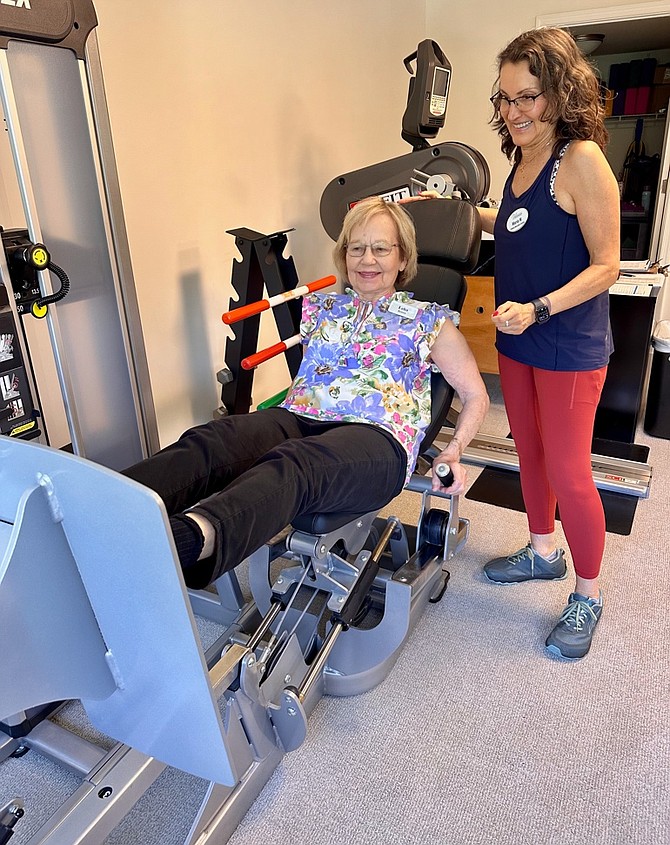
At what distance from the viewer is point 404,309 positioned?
1745mm

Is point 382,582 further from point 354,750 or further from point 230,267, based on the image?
point 230,267

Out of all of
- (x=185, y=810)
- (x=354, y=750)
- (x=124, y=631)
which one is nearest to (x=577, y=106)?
(x=124, y=631)

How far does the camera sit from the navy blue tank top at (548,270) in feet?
5.03

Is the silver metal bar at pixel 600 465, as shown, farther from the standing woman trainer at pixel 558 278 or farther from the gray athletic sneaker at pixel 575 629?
the gray athletic sneaker at pixel 575 629

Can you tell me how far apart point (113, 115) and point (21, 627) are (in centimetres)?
171

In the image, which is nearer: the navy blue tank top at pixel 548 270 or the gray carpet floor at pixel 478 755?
the gray carpet floor at pixel 478 755

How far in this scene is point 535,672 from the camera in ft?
5.53

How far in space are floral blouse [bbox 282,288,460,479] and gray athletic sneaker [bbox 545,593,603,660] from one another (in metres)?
0.61

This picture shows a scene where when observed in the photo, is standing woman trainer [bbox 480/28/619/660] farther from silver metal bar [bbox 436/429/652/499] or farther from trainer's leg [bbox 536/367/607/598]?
silver metal bar [bbox 436/429/652/499]

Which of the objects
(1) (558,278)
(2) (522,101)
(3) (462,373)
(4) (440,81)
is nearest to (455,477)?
(3) (462,373)

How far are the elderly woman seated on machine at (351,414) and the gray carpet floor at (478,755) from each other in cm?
49

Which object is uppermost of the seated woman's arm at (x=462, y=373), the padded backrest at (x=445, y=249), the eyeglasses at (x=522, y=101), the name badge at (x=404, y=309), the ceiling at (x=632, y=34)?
the ceiling at (x=632, y=34)

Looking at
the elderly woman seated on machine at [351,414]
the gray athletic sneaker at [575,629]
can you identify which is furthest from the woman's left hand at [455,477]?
the gray athletic sneaker at [575,629]

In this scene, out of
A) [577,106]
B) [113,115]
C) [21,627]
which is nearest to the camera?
[21,627]
